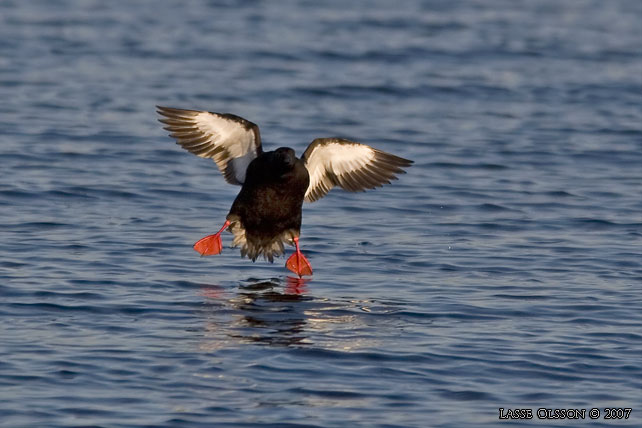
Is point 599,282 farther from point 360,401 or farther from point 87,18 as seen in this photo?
point 87,18

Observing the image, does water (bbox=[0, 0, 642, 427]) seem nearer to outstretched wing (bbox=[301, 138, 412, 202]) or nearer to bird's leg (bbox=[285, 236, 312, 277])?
bird's leg (bbox=[285, 236, 312, 277])

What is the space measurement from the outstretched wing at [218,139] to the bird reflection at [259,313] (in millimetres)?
1183

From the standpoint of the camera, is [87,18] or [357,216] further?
[87,18]

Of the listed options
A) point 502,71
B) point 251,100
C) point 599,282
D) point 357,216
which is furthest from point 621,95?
point 599,282

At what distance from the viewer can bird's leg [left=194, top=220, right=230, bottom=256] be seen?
388 inches

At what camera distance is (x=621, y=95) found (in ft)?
61.5

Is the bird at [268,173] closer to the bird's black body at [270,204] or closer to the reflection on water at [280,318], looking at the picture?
the bird's black body at [270,204]


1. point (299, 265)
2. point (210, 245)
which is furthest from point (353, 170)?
point (210, 245)

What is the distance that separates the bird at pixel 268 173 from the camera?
954 centimetres

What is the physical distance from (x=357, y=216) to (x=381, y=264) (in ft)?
6.58

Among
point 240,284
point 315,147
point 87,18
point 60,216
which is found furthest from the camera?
point 87,18

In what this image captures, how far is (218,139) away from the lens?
33.3ft

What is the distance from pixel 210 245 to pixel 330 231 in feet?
5.77

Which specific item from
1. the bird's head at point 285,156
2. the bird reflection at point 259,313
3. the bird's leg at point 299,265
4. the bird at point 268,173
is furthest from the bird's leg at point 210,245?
the bird's head at point 285,156
